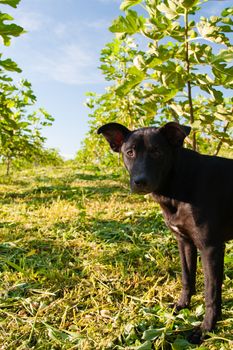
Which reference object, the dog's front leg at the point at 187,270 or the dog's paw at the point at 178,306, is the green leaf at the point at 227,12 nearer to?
the dog's front leg at the point at 187,270

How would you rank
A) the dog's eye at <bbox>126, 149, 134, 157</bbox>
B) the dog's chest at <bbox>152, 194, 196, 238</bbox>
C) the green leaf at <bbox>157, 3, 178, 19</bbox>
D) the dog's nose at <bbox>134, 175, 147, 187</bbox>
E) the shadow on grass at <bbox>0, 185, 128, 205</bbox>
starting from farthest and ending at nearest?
the shadow on grass at <bbox>0, 185, 128, 205</bbox> < the green leaf at <bbox>157, 3, 178, 19</bbox> < the dog's eye at <bbox>126, 149, 134, 157</bbox> < the dog's chest at <bbox>152, 194, 196, 238</bbox> < the dog's nose at <bbox>134, 175, 147, 187</bbox>

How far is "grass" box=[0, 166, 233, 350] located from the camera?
343cm

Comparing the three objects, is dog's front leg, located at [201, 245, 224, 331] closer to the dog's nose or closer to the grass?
the grass

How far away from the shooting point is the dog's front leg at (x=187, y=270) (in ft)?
12.7

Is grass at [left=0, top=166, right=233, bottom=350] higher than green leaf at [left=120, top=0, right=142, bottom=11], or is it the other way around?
green leaf at [left=120, top=0, right=142, bottom=11]

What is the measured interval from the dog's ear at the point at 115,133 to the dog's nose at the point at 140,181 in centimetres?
68

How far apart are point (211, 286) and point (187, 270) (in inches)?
24.4

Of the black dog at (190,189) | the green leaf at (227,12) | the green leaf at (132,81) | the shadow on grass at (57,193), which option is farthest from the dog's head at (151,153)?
the shadow on grass at (57,193)

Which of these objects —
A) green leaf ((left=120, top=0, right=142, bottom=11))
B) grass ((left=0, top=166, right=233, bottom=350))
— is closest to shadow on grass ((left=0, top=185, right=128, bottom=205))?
grass ((left=0, top=166, right=233, bottom=350))

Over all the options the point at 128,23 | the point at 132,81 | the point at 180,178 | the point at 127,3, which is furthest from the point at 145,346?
the point at 127,3

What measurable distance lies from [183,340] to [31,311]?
61.2 inches

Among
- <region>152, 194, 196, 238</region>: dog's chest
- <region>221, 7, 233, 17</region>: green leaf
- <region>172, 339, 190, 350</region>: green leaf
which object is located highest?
<region>221, 7, 233, 17</region>: green leaf

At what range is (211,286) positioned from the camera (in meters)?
3.33

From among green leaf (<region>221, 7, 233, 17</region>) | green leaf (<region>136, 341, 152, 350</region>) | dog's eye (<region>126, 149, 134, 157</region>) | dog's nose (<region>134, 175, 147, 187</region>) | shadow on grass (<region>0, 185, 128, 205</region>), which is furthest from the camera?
shadow on grass (<region>0, 185, 128, 205</region>)
